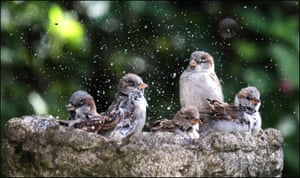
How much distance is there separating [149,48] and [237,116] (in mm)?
1999

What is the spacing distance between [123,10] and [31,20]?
1.72ft

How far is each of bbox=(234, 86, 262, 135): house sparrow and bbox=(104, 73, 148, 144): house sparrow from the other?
15.5 inches

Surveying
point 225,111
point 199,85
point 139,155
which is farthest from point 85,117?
point 199,85

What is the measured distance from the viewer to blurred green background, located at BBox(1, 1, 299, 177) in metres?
5.62

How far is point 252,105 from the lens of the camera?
3947 mm

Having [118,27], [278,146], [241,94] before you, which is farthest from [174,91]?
[278,146]

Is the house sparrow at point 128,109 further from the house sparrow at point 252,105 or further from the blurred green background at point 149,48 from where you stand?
the blurred green background at point 149,48

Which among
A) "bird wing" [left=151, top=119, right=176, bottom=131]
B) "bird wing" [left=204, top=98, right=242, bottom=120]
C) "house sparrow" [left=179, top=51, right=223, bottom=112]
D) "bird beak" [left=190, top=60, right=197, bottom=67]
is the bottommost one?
"bird wing" [left=151, top=119, right=176, bottom=131]

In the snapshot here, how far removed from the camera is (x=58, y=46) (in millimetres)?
5754

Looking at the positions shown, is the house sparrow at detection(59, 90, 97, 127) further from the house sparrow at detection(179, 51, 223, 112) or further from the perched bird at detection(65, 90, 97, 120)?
the house sparrow at detection(179, 51, 223, 112)

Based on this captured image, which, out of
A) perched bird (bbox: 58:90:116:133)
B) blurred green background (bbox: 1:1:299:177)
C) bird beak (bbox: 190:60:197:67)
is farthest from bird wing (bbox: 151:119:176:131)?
blurred green background (bbox: 1:1:299:177)

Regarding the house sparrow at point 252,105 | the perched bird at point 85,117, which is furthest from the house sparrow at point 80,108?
the house sparrow at point 252,105

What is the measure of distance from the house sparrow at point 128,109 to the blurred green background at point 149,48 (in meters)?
1.36

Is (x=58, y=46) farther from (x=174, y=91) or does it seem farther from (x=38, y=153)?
(x=38, y=153)
